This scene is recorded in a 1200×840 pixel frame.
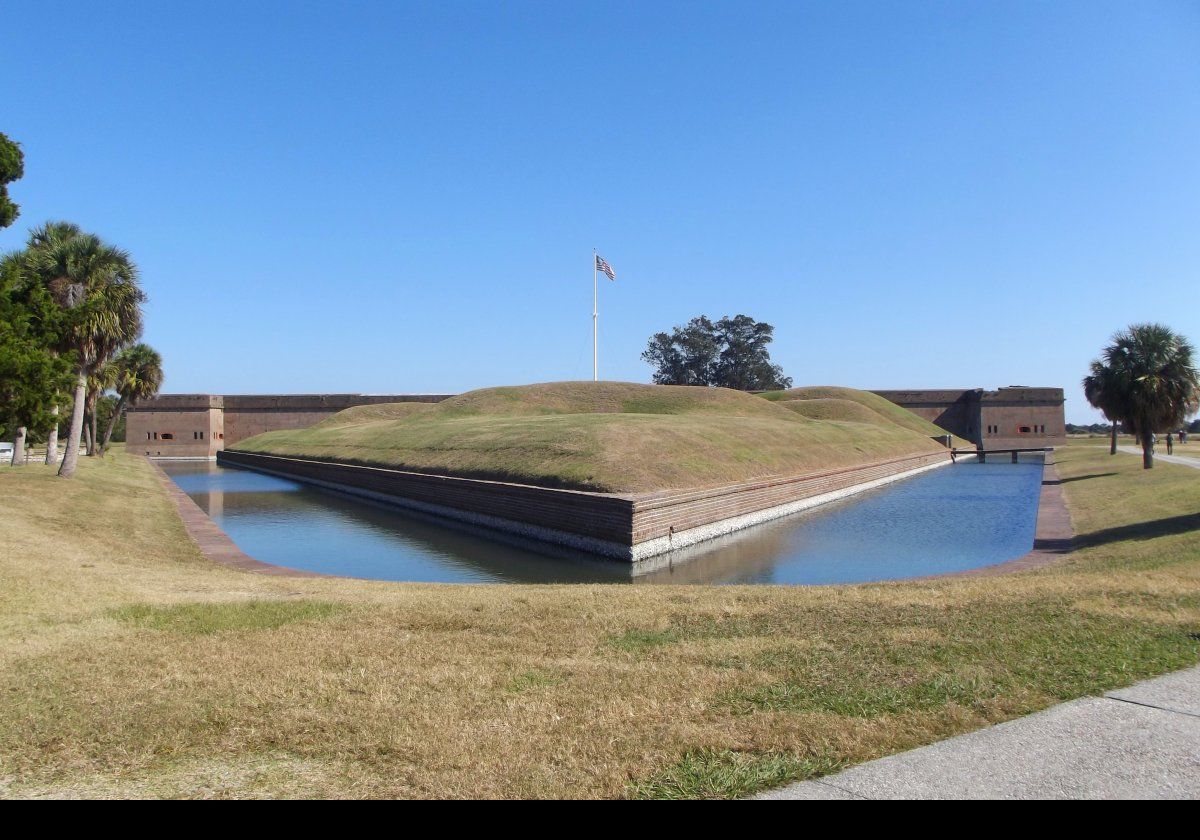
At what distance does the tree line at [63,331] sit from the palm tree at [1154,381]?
31.1 meters

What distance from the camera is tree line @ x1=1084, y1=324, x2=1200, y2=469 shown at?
28.1 meters

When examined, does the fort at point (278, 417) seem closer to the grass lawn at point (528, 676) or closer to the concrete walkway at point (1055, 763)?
the grass lawn at point (528, 676)

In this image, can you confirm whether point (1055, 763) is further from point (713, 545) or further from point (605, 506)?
point (713, 545)

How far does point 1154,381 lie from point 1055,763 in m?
29.6

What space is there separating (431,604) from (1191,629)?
6.96 m

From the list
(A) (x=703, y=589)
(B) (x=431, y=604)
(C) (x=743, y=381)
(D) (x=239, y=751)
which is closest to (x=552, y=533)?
(A) (x=703, y=589)

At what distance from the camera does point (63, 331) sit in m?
19.3

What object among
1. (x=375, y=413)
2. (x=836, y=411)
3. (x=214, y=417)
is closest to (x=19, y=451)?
(x=375, y=413)

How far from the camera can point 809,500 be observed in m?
29.3

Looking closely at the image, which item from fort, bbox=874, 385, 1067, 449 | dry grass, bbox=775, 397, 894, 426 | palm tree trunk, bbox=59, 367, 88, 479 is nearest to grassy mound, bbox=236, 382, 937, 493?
dry grass, bbox=775, 397, 894, 426

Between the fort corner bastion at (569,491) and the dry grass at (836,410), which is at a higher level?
the dry grass at (836,410)

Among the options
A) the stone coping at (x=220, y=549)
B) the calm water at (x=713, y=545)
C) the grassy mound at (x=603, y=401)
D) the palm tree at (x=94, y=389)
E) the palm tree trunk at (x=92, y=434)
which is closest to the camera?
the stone coping at (x=220, y=549)

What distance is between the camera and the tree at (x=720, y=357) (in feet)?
336

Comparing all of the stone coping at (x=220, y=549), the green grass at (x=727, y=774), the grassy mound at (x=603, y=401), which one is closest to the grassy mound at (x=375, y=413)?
the grassy mound at (x=603, y=401)
